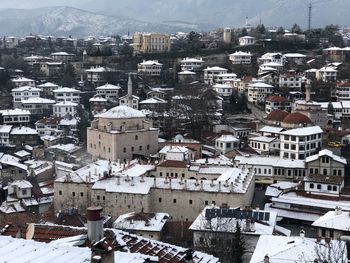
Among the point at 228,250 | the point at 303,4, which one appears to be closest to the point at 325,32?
the point at 228,250

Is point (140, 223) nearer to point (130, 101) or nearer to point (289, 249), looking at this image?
point (289, 249)

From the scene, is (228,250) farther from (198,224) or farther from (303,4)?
(303,4)

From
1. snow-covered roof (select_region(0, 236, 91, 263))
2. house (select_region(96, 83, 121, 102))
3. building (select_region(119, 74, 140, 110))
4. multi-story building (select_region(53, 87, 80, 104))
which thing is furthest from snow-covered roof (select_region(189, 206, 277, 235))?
house (select_region(96, 83, 121, 102))

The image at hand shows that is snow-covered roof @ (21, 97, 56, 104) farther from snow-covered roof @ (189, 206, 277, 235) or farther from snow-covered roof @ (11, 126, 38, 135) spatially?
snow-covered roof @ (189, 206, 277, 235)

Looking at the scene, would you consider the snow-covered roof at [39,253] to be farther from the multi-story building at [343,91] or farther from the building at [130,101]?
the multi-story building at [343,91]

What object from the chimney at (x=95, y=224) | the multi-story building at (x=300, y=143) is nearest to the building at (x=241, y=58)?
the multi-story building at (x=300, y=143)
